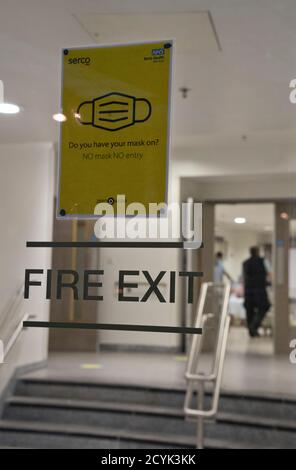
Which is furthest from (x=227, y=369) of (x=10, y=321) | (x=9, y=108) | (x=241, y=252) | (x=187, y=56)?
(x=9, y=108)

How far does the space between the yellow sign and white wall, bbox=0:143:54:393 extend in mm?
237

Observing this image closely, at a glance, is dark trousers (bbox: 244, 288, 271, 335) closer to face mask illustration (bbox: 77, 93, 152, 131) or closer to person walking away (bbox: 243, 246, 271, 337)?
person walking away (bbox: 243, 246, 271, 337)

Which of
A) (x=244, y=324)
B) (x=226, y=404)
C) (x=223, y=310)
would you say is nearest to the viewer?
(x=223, y=310)

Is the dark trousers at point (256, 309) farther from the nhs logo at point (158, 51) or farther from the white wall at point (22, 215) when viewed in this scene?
the nhs logo at point (158, 51)

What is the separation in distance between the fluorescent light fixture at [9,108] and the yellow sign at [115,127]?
0.50 m

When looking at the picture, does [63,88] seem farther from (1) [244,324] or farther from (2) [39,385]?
(1) [244,324]

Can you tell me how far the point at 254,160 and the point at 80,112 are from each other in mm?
1476

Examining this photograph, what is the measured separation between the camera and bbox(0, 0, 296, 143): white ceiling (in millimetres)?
2727

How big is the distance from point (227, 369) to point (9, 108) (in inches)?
133

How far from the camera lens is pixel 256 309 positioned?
622cm

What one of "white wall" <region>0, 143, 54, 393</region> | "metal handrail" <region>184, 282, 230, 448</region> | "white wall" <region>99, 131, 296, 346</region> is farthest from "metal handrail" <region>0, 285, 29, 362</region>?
"metal handrail" <region>184, 282, 230, 448</region>

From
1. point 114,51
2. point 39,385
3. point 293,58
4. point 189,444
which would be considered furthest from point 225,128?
point 189,444

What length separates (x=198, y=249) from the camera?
229cm

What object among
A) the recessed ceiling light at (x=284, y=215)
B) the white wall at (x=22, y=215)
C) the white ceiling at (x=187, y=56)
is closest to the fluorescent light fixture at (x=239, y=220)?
the recessed ceiling light at (x=284, y=215)
